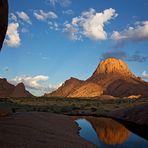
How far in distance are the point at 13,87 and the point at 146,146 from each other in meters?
146

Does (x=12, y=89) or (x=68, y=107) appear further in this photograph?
(x=12, y=89)

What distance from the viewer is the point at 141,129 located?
88.4ft

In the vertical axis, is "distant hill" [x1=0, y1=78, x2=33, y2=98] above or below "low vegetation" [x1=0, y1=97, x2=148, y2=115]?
above

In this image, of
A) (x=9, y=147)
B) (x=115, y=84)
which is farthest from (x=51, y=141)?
(x=115, y=84)

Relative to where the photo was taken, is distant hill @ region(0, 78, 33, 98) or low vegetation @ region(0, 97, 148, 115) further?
distant hill @ region(0, 78, 33, 98)

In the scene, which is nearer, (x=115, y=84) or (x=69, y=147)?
(x=69, y=147)

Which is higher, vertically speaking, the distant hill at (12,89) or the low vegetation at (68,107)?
the distant hill at (12,89)

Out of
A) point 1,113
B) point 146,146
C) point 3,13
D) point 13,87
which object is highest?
point 13,87

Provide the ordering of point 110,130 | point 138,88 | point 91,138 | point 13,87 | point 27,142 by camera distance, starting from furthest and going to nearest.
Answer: point 138,88 → point 13,87 → point 110,130 → point 91,138 → point 27,142

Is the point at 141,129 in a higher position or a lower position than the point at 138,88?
lower

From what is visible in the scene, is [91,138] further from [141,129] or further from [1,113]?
[1,113]

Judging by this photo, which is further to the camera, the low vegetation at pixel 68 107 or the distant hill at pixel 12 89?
the distant hill at pixel 12 89

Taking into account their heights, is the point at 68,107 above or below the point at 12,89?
below

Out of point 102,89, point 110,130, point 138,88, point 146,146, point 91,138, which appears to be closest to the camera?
point 146,146
